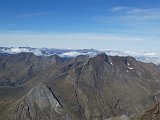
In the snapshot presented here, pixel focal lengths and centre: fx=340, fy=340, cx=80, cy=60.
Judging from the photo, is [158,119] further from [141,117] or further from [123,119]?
[123,119]

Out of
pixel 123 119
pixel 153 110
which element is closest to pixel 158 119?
pixel 153 110

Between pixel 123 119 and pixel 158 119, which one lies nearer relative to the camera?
pixel 158 119

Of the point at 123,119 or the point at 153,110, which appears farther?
the point at 123,119

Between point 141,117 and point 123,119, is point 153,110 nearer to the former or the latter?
point 141,117

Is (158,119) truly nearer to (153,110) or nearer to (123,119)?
(153,110)

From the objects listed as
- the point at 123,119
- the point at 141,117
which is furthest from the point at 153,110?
the point at 123,119
